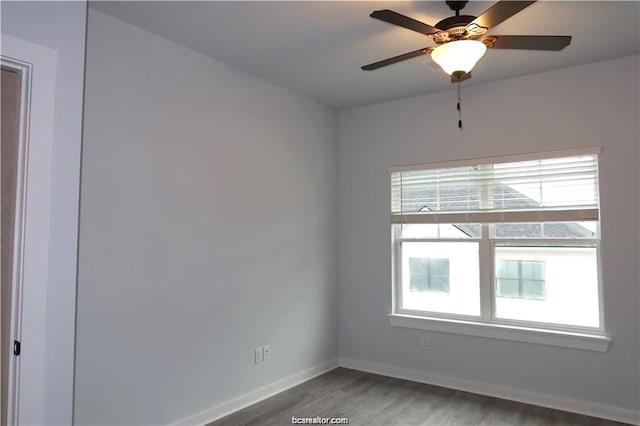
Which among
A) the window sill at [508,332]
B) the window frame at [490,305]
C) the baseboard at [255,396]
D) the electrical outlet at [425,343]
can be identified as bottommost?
the baseboard at [255,396]

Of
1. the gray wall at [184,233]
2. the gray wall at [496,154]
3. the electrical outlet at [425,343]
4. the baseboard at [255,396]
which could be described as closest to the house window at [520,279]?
the gray wall at [496,154]

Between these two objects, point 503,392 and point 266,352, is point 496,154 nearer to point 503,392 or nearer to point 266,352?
point 503,392

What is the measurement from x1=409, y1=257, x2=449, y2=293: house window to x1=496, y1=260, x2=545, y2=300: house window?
477 mm

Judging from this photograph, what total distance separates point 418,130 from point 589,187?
4.99ft

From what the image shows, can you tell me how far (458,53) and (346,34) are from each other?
3.03 ft

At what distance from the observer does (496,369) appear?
3.60 meters

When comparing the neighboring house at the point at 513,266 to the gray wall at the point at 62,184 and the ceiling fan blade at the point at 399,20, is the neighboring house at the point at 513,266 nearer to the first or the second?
the ceiling fan blade at the point at 399,20

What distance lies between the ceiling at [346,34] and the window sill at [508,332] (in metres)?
2.12

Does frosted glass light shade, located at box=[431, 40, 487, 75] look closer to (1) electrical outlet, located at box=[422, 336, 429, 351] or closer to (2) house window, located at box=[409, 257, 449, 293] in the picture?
(2) house window, located at box=[409, 257, 449, 293]

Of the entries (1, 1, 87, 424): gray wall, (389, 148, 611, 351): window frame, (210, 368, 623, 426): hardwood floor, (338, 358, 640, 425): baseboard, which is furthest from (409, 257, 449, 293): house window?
(1, 1, 87, 424): gray wall

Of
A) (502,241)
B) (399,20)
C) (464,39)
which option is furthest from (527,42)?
(502,241)

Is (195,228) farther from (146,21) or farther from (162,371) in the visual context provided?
(146,21)

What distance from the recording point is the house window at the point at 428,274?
13.1 feet

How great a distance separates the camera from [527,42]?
7.15 feet
